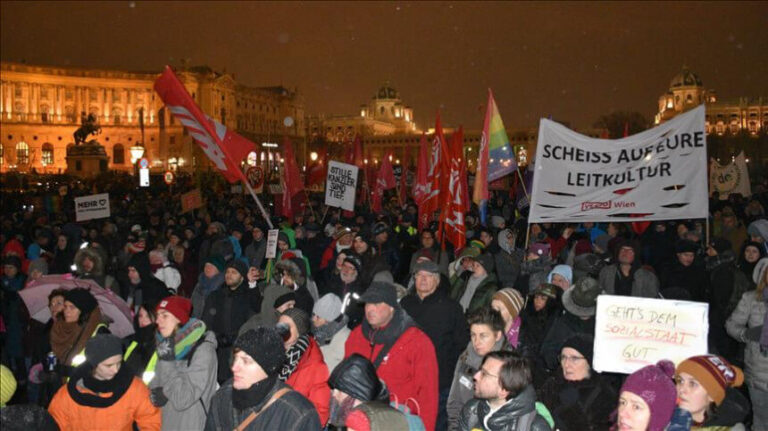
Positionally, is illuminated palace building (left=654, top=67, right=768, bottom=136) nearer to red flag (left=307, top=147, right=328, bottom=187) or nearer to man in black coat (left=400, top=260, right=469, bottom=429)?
red flag (left=307, top=147, right=328, bottom=187)

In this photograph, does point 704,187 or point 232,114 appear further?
point 232,114

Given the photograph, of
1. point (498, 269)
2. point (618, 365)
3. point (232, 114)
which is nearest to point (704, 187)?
point (498, 269)

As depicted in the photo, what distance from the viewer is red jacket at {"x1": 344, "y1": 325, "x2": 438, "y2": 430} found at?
4.28 meters

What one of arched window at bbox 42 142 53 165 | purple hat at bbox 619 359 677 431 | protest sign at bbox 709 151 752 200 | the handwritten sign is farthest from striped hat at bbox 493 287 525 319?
arched window at bbox 42 142 53 165

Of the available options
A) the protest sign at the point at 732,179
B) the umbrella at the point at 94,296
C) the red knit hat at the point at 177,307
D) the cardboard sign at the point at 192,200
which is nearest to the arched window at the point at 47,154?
the cardboard sign at the point at 192,200

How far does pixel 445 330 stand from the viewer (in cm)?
532

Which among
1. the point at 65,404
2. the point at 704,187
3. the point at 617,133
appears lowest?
the point at 65,404

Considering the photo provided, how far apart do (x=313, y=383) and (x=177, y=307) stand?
102cm

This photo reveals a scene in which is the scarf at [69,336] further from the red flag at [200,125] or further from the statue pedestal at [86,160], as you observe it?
the statue pedestal at [86,160]

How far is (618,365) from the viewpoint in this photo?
4.25m

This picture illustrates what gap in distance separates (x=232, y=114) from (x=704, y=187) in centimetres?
9984

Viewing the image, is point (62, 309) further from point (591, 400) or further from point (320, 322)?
point (591, 400)

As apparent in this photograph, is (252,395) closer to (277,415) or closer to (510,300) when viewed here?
(277,415)

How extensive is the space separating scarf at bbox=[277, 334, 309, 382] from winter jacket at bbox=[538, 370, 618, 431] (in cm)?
134
